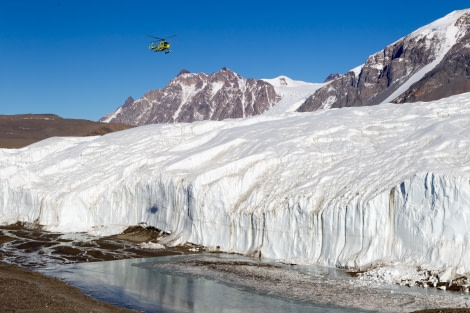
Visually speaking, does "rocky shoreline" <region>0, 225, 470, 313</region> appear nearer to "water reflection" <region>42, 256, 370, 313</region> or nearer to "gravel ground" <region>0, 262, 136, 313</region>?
"gravel ground" <region>0, 262, 136, 313</region>

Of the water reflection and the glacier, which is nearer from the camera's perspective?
the water reflection

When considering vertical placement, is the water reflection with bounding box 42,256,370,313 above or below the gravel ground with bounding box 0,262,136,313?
below

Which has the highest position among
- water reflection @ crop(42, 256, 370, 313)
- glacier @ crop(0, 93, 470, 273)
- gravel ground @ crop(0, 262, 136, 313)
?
glacier @ crop(0, 93, 470, 273)

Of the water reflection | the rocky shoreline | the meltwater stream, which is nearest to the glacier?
the rocky shoreline

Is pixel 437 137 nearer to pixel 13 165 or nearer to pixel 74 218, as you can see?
pixel 74 218

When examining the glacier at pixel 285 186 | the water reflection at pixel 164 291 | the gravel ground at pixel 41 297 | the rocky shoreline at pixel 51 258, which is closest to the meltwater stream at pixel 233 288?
the water reflection at pixel 164 291

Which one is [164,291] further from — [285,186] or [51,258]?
[285,186]

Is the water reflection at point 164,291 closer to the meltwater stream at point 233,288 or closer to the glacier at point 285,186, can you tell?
the meltwater stream at point 233,288

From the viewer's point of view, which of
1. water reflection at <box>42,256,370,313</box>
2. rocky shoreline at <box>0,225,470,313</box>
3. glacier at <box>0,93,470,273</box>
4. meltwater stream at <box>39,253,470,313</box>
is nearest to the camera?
rocky shoreline at <box>0,225,470,313</box>
